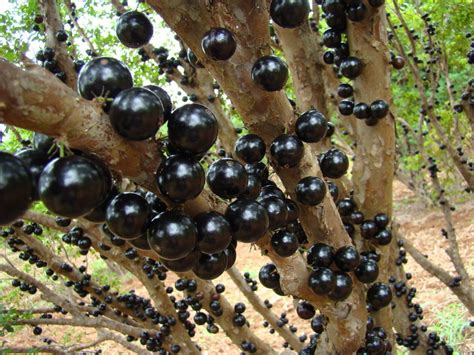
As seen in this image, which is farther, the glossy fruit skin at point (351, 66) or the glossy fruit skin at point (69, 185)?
the glossy fruit skin at point (351, 66)

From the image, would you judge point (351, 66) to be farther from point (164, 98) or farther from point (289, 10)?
point (164, 98)

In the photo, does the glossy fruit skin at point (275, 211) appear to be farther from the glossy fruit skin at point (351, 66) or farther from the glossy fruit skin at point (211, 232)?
the glossy fruit skin at point (351, 66)

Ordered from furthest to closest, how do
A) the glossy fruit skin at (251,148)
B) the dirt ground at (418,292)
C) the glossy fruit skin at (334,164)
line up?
1. the dirt ground at (418,292)
2. the glossy fruit skin at (334,164)
3. the glossy fruit skin at (251,148)

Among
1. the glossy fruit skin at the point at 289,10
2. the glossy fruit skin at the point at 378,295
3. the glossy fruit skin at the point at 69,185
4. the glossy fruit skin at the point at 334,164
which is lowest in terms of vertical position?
the glossy fruit skin at the point at 69,185

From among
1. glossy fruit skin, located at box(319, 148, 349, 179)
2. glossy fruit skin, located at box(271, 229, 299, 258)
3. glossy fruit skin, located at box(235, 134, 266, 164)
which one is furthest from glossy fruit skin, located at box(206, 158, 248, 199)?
glossy fruit skin, located at box(319, 148, 349, 179)

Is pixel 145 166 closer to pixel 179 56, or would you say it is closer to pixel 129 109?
pixel 129 109

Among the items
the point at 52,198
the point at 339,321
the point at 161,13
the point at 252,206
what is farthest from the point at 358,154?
the point at 52,198

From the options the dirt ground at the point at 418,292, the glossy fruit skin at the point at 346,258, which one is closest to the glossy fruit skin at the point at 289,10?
the glossy fruit skin at the point at 346,258

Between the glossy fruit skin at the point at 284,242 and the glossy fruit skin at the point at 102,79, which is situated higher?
the glossy fruit skin at the point at 102,79
